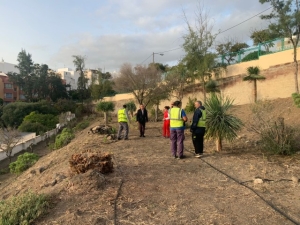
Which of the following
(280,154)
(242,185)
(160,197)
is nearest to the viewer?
(160,197)

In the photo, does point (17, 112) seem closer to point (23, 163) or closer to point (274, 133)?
point (23, 163)

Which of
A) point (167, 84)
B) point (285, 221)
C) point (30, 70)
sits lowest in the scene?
point (285, 221)

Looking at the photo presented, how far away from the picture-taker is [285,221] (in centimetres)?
425

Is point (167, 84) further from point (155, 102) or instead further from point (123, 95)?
point (123, 95)

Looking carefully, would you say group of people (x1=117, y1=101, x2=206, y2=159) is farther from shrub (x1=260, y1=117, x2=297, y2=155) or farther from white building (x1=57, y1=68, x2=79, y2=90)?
white building (x1=57, y1=68, x2=79, y2=90)

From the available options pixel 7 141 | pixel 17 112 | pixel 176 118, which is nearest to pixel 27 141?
pixel 7 141

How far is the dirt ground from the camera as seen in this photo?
4.43 metres

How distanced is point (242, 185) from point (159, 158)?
2.90m

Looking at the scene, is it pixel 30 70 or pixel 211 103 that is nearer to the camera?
pixel 211 103

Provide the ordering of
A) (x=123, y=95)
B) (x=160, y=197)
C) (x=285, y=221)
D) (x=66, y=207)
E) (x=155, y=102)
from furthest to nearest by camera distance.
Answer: (x=123, y=95) < (x=155, y=102) < (x=160, y=197) < (x=66, y=207) < (x=285, y=221)

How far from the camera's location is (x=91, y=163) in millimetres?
6258

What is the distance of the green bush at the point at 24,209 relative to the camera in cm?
442

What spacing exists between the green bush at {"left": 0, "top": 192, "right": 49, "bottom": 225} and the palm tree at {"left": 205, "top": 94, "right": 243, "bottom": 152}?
17.1 ft

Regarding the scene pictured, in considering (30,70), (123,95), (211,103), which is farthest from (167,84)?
(30,70)
